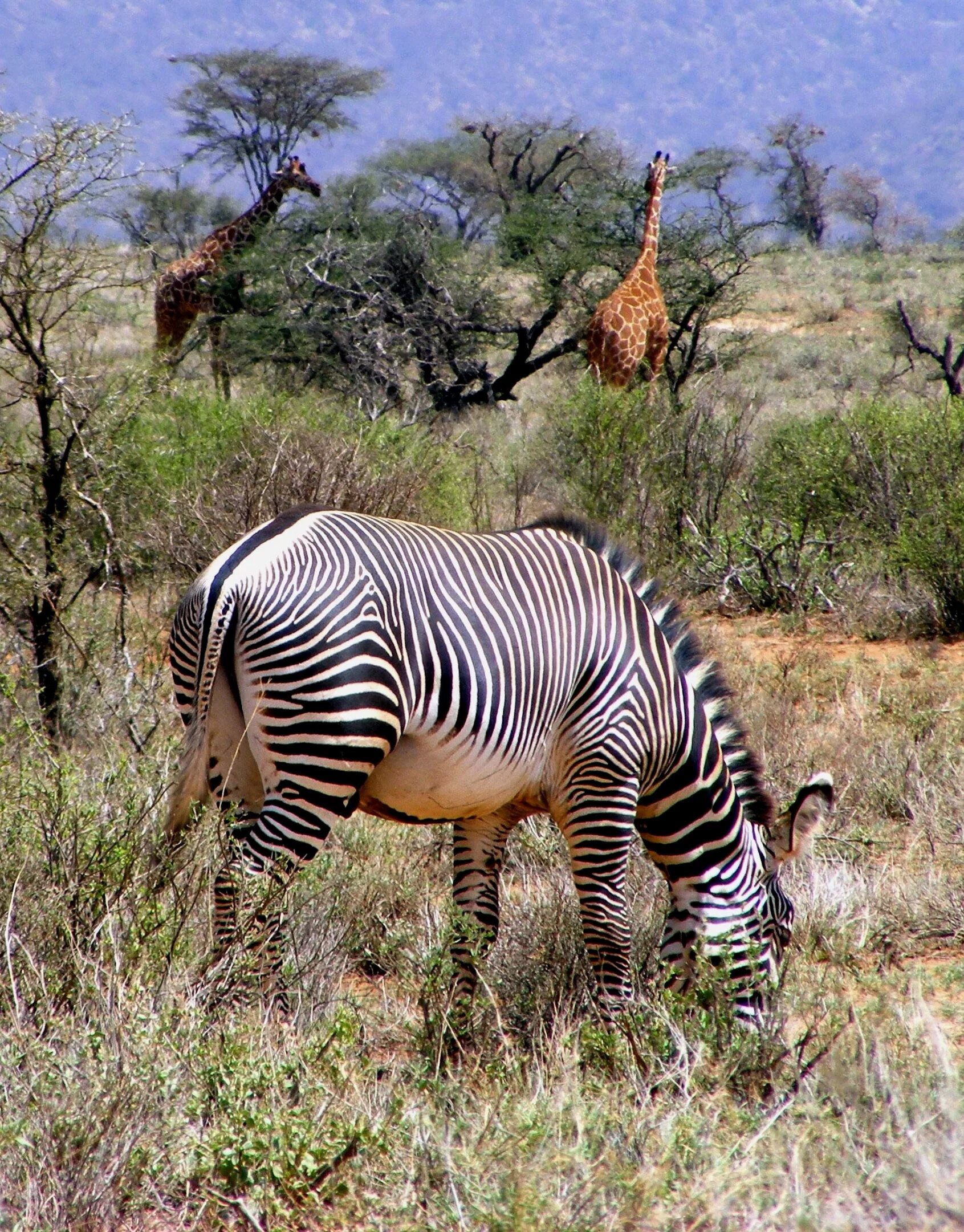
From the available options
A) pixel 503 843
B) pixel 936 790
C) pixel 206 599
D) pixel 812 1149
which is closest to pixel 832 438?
pixel 936 790

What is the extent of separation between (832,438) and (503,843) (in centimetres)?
755

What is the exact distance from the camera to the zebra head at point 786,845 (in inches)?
163

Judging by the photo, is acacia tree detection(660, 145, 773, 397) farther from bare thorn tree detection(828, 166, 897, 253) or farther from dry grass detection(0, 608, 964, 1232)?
bare thorn tree detection(828, 166, 897, 253)

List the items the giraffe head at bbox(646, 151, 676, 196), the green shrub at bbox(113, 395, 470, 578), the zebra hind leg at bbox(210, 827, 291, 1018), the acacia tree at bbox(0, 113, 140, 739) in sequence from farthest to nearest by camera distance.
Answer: the giraffe head at bbox(646, 151, 676, 196) → the green shrub at bbox(113, 395, 470, 578) → the acacia tree at bbox(0, 113, 140, 739) → the zebra hind leg at bbox(210, 827, 291, 1018)

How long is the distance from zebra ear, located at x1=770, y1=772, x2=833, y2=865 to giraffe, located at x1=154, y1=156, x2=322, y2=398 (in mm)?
13680

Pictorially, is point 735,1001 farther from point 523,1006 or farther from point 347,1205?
point 347,1205

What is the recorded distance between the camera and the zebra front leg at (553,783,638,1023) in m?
4.16

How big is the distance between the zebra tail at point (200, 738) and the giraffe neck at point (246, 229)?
51.0ft

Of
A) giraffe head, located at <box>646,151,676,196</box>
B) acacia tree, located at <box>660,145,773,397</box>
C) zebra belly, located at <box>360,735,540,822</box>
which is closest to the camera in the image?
zebra belly, located at <box>360,735,540,822</box>

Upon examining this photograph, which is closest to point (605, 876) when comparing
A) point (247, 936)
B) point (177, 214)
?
point (247, 936)

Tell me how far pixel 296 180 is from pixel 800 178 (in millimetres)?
31939

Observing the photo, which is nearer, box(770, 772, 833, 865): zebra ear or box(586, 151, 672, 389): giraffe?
box(770, 772, 833, 865): zebra ear

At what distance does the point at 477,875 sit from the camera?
15.0 ft

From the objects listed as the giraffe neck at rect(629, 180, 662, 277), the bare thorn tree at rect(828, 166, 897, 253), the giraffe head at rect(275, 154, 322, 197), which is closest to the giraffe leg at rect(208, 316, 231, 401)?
the giraffe head at rect(275, 154, 322, 197)
